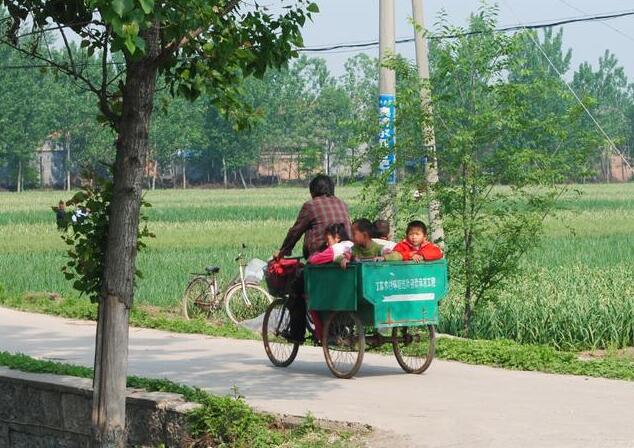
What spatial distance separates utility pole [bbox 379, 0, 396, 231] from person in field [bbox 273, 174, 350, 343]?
378 centimetres

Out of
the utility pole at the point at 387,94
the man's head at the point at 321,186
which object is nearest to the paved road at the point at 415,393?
the man's head at the point at 321,186

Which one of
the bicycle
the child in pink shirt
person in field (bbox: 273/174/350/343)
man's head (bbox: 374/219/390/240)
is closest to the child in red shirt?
the child in pink shirt

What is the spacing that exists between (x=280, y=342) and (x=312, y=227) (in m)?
1.31

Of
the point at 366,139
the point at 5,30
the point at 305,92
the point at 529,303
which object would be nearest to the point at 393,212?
the point at 366,139

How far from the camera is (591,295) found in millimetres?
18000

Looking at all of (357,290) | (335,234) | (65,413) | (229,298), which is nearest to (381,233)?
(335,234)

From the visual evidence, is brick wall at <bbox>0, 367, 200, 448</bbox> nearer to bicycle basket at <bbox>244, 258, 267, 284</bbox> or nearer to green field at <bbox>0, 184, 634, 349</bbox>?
green field at <bbox>0, 184, 634, 349</bbox>

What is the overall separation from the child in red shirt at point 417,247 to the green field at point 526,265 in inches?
127

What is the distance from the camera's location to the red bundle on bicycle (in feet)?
41.1

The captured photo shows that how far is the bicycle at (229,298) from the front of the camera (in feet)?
61.6

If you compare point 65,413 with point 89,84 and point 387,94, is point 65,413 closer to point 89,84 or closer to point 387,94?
point 89,84

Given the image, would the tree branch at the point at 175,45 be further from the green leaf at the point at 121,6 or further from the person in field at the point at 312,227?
the person in field at the point at 312,227

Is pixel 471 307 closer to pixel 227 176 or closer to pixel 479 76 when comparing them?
pixel 479 76

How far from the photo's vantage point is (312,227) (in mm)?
12461
